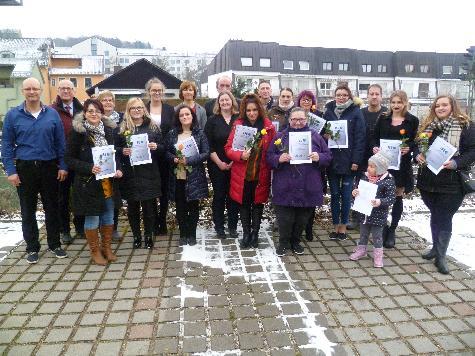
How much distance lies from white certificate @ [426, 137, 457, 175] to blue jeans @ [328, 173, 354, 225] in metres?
1.15

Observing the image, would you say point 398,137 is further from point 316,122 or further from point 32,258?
point 32,258

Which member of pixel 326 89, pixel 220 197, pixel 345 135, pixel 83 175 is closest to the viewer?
pixel 83 175

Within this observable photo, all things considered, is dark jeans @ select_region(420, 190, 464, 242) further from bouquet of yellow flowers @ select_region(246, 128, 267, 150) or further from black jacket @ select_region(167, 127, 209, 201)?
black jacket @ select_region(167, 127, 209, 201)

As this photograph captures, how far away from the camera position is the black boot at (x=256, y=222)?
5537 millimetres

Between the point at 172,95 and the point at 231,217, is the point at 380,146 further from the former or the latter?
the point at 172,95

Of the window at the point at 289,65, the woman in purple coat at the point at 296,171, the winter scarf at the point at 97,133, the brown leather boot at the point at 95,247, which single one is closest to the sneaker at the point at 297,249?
the woman in purple coat at the point at 296,171

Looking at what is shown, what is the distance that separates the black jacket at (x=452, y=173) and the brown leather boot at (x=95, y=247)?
4.23m

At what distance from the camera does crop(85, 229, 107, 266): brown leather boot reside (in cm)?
507

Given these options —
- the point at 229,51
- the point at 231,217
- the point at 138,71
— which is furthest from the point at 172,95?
the point at 231,217

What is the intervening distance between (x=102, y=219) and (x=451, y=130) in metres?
4.52

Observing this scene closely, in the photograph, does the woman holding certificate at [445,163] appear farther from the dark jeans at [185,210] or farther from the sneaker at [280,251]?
the dark jeans at [185,210]

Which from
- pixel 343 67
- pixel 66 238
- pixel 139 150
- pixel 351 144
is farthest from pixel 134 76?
pixel 351 144

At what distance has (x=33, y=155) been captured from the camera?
4902mm

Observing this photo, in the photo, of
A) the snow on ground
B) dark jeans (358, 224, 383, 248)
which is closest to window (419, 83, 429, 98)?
the snow on ground
